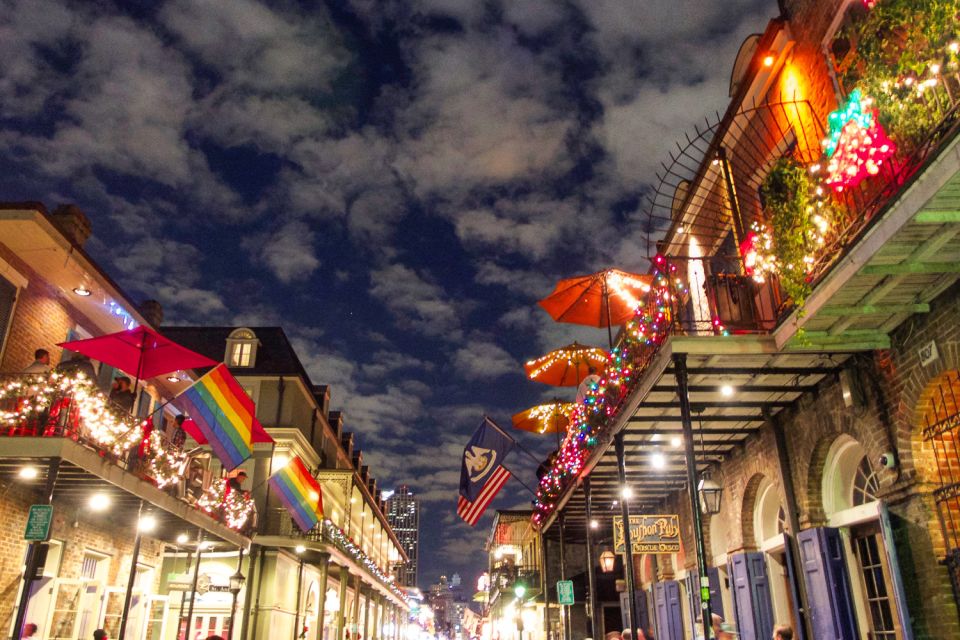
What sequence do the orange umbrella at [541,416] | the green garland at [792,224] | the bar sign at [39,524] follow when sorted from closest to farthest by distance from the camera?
the green garland at [792,224] < the bar sign at [39,524] < the orange umbrella at [541,416]

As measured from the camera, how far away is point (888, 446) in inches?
313

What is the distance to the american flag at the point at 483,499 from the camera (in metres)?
18.1

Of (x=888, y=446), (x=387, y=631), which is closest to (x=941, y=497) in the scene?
(x=888, y=446)

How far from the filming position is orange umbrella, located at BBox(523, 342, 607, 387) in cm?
1973

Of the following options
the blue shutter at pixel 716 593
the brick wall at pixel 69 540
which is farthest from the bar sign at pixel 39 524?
the blue shutter at pixel 716 593

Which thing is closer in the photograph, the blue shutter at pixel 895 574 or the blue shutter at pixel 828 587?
the blue shutter at pixel 895 574

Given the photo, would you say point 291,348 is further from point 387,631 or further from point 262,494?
point 387,631

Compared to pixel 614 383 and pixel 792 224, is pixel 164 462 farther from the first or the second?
pixel 792 224

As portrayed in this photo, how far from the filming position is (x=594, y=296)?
16.7m

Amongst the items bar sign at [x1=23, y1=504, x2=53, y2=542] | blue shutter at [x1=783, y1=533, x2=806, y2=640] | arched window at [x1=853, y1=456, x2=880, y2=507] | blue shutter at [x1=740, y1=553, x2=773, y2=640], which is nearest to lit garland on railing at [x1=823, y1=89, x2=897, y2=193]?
arched window at [x1=853, y1=456, x2=880, y2=507]

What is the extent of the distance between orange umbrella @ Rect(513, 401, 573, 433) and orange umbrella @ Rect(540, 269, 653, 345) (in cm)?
614

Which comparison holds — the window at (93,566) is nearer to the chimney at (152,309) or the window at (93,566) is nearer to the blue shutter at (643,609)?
the chimney at (152,309)

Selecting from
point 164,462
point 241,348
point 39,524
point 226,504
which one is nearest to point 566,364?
point 226,504

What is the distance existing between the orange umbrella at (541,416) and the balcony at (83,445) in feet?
37.8
